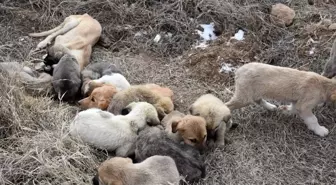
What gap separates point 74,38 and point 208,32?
2089mm

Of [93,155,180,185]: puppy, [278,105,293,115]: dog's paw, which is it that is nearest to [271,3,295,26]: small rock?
[278,105,293,115]: dog's paw

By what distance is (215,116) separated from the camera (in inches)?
228

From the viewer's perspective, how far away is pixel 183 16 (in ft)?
27.2

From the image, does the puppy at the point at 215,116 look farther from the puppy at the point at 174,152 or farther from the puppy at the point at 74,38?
the puppy at the point at 74,38

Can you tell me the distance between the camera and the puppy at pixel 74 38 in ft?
23.7

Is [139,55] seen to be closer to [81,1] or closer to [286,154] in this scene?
[81,1]

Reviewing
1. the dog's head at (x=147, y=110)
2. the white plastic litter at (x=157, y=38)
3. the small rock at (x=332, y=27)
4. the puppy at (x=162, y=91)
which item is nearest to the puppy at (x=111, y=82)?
the puppy at (x=162, y=91)

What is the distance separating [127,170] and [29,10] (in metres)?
4.64

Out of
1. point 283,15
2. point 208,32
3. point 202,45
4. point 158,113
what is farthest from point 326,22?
point 158,113

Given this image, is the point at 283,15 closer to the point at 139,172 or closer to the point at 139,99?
the point at 139,99

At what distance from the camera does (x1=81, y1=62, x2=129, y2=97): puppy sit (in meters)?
6.52

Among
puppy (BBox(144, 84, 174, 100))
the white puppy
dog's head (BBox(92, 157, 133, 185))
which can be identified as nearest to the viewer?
dog's head (BBox(92, 157, 133, 185))

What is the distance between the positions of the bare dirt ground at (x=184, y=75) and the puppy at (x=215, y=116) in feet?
0.59

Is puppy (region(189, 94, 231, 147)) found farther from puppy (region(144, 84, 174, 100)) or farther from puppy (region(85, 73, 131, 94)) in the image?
puppy (region(85, 73, 131, 94))
